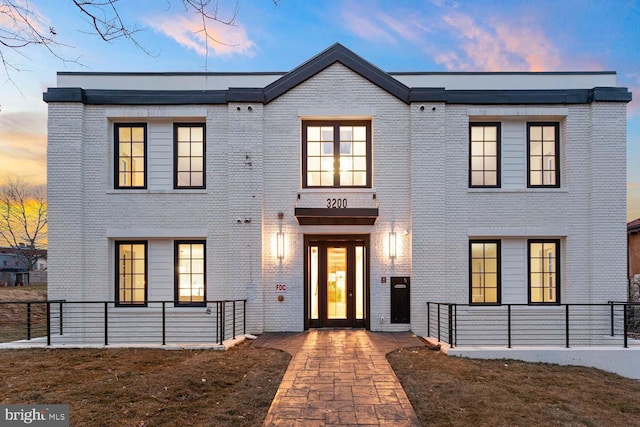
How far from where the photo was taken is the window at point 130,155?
11.4 m

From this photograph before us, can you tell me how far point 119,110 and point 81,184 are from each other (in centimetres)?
239

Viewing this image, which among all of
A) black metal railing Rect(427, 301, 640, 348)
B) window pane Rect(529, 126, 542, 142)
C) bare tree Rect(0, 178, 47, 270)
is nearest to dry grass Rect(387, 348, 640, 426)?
black metal railing Rect(427, 301, 640, 348)

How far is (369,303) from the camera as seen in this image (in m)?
10.8

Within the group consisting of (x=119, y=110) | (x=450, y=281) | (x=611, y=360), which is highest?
(x=119, y=110)

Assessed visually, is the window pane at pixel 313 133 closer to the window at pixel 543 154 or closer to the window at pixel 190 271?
the window at pixel 190 271

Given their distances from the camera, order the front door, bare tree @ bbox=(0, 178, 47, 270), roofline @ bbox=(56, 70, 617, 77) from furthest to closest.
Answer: bare tree @ bbox=(0, 178, 47, 270) → roofline @ bbox=(56, 70, 617, 77) → the front door

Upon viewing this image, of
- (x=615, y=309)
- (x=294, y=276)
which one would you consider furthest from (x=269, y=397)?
(x=615, y=309)

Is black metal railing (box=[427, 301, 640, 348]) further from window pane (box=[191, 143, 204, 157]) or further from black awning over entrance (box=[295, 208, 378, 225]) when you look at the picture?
window pane (box=[191, 143, 204, 157])

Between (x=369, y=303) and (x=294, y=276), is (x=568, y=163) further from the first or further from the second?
(x=294, y=276)

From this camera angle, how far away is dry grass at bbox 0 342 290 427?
204 inches

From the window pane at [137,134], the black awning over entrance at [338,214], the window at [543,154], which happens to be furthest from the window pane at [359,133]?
the window pane at [137,134]

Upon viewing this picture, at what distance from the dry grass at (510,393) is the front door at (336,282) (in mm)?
2748

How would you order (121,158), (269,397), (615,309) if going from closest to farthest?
(269,397), (615,309), (121,158)

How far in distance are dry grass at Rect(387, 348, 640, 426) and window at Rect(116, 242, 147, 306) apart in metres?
7.44
